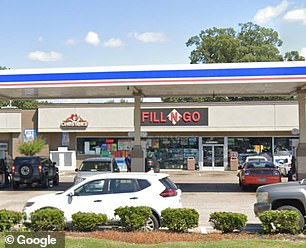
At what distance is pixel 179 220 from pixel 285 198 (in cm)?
259

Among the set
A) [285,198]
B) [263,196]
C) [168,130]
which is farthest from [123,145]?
[285,198]

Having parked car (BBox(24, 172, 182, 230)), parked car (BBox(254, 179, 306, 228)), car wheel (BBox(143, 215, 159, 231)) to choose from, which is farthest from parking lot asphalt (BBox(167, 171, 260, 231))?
car wheel (BBox(143, 215, 159, 231))

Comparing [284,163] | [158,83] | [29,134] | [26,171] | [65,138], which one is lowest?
[26,171]

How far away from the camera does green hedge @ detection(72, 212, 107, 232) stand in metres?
11.7

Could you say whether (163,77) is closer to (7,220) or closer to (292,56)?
(7,220)

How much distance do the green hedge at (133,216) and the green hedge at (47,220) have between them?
1.29 m

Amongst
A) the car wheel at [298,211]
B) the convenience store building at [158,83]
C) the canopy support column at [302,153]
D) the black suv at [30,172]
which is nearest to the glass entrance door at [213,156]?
the convenience store building at [158,83]

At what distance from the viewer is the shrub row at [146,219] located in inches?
442

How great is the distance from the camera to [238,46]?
261ft

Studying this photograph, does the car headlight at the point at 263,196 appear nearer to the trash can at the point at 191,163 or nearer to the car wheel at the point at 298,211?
the car wheel at the point at 298,211

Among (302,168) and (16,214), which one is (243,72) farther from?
(16,214)

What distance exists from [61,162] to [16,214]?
29650 mm

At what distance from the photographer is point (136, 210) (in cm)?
1166

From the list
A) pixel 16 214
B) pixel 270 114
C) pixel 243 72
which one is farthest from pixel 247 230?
pixel 270 114
